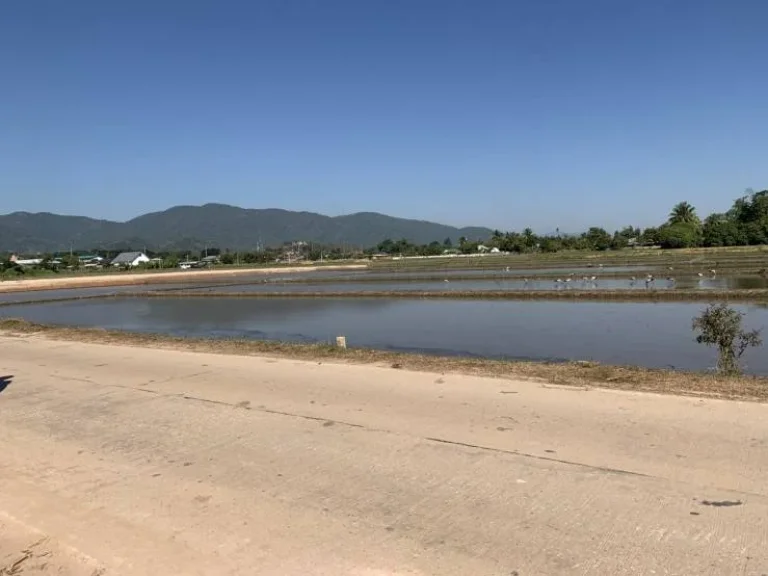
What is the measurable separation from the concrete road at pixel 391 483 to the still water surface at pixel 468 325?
6.74 m

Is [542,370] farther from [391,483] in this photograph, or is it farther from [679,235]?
[679,235]

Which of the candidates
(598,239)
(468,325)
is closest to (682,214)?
(598,239)

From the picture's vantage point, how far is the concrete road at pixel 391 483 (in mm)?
3285

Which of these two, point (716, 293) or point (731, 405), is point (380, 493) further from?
point (716, 293)

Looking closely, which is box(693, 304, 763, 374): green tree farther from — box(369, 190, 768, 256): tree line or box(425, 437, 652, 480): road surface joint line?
box(369, 190, 768, 256): tree line

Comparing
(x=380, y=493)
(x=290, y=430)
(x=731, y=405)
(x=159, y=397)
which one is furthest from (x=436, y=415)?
(x=159, y=397)

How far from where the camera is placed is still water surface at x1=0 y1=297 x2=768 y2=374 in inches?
521

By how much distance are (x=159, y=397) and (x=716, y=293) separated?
75.3 ft

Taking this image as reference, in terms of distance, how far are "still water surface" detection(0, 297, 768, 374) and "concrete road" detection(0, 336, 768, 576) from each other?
265 inches

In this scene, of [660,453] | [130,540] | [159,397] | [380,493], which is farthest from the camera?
[159,397]

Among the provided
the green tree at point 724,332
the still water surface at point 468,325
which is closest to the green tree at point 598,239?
the still water surface at point 468,325

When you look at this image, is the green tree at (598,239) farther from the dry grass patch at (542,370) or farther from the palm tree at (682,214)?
the dry grass patch at (542,370)

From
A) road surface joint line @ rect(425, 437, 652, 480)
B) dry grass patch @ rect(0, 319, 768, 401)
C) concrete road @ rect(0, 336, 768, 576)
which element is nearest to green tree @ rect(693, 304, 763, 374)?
dry grass patch @ rect(0, 319, 768, 401)

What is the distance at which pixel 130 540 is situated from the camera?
12.0 ft
